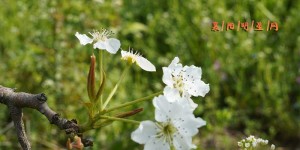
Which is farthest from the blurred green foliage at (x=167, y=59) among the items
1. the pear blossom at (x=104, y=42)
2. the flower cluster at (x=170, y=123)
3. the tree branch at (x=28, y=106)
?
the flower cluster at (x=170, y=123)

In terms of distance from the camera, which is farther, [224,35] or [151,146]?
[224,35]

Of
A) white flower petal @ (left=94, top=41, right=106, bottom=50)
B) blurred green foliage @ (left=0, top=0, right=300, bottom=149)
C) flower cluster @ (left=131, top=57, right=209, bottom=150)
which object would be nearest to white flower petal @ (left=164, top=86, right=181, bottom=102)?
flower cluster @ (left=131, top=57, right=209, bottom=150)

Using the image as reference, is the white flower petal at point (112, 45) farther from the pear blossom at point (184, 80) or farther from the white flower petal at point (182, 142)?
the white flower petal at point (182, 142)

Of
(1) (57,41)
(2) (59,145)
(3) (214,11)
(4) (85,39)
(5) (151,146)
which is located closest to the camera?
(5) (151,146)

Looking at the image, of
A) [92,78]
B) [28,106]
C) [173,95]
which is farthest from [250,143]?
[28,106]

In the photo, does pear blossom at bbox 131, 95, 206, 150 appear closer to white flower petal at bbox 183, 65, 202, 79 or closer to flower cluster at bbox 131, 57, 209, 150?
flower cluster at bbox 131, 57, 209, 150

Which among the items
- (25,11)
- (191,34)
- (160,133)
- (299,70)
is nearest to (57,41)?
(25,11)

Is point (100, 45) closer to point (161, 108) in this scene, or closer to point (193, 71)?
point (193, 71)

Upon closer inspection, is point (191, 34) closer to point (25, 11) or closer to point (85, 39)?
point (25, 11)
